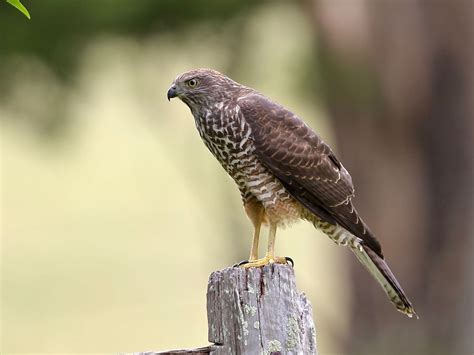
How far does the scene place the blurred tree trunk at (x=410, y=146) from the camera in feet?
38.0

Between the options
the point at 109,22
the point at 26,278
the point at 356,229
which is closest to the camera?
the point at 356,229

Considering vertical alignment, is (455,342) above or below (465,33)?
below

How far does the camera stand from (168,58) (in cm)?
1174

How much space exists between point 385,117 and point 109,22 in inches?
110

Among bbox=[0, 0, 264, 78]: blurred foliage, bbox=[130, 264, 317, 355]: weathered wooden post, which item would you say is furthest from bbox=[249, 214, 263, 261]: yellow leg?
bbox=[0, 0, 264, 78]: blurred foliage

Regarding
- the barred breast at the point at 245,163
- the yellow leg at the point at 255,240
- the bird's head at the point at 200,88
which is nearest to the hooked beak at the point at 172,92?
the bird's head at the point at 200,88

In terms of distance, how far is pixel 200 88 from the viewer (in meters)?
5.79

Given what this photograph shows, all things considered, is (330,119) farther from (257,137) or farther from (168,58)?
(257,137)

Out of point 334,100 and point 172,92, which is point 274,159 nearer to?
point 172,92

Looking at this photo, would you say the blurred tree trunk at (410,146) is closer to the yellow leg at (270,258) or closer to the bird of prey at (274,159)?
the bird of prey at (274,159)

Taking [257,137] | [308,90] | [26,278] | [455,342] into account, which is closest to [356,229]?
[257,137]

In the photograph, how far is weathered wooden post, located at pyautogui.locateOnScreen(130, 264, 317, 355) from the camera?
169 inches

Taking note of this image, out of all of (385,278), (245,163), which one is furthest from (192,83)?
(385,278)

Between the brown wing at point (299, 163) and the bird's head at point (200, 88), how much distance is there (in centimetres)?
13
